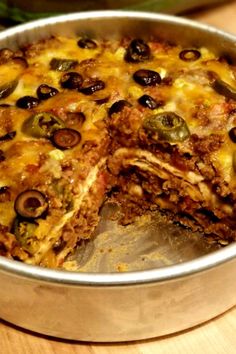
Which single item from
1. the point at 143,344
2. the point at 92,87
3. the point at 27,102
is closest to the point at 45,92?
the point at 27,102

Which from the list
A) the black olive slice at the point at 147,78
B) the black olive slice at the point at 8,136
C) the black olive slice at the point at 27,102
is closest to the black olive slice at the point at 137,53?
the black olive slice at the point at 147,78

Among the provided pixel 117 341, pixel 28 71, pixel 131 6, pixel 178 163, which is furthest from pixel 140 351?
pixel 131 6

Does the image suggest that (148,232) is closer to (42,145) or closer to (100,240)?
(100,240)

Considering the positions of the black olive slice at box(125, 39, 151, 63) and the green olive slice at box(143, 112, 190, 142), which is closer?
the green olive slice at box(143, 112, 190, 142)

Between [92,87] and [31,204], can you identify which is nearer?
[31,204]

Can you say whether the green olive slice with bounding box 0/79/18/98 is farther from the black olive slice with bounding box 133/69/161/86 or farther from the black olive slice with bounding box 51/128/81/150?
the black olive slice with bounding box 133/69/161/86

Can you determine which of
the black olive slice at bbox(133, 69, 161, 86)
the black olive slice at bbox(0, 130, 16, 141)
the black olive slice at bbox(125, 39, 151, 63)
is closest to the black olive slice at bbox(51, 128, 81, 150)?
the black olive slice at bbox(0, 130, 16, 141)

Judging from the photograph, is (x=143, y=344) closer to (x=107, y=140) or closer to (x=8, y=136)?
(x=107, y=140)
